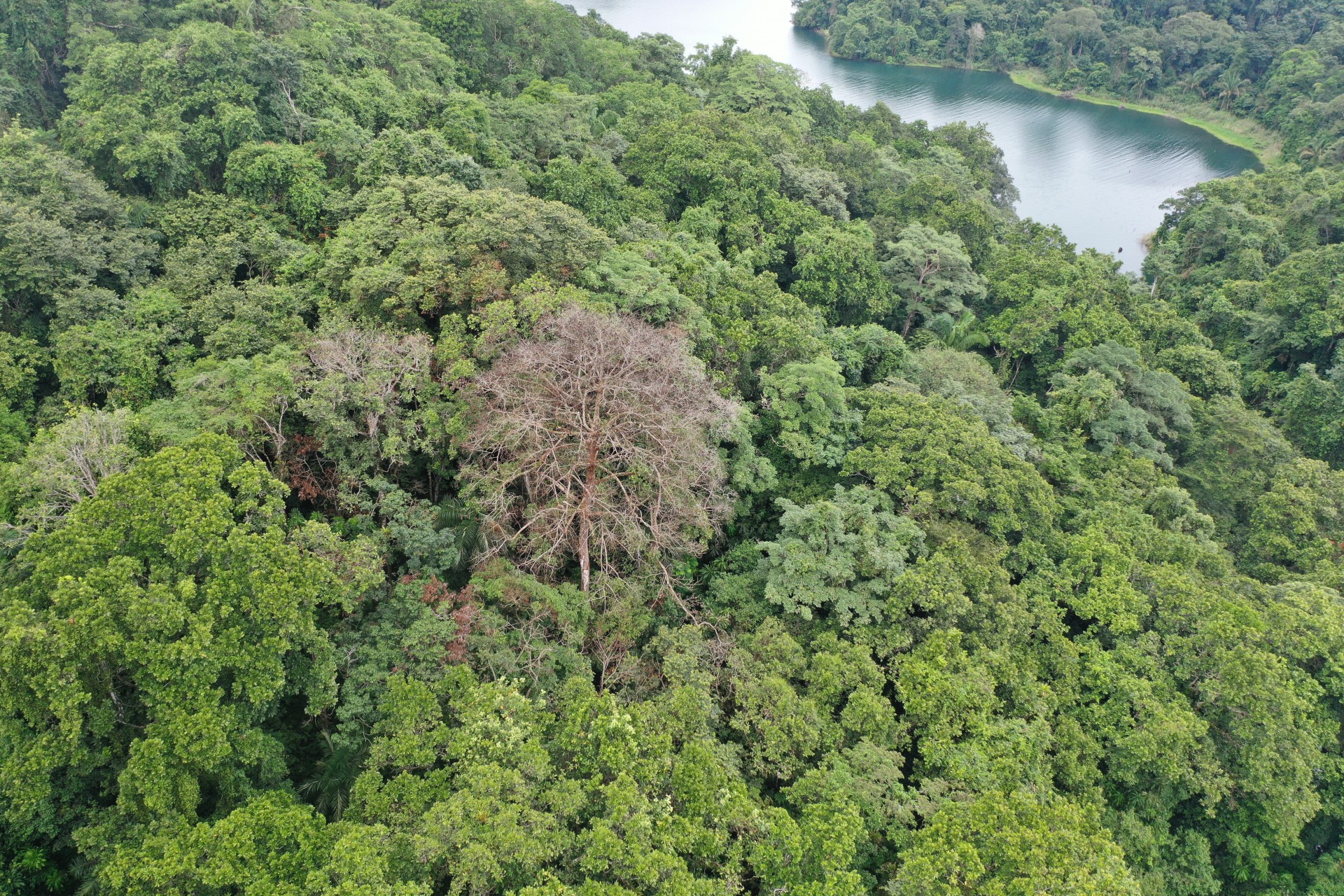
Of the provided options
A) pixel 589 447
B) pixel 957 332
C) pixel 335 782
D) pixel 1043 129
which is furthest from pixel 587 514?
pixel 1043 129

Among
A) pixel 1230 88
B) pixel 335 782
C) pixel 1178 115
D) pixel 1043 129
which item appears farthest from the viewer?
pixel 1178 115

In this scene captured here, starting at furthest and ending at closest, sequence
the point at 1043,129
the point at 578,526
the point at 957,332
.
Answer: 1. the point at 1043,129
2. the point at 957,332
3. the point at 578,526

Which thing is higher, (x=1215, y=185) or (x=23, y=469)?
(x=1215, y=185)

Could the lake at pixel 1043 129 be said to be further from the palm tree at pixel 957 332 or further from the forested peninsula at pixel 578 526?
the palm tree at pixel 957 332

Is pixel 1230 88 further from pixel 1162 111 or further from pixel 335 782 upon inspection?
pixel 335 782

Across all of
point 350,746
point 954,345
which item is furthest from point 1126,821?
point 954,345

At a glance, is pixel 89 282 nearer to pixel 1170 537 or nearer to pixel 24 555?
pixel 24 555

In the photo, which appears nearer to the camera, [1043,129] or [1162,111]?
[1043,129]
